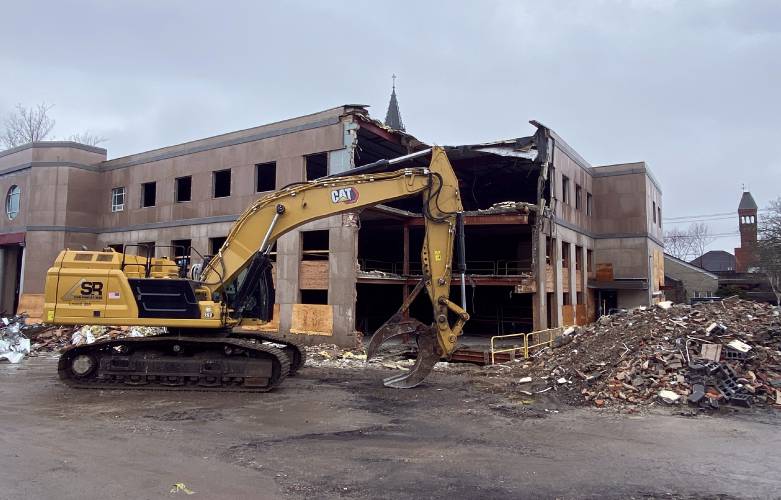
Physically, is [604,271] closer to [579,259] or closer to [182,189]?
[579,259]

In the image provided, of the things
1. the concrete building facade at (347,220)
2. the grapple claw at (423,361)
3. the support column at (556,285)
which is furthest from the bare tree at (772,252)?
the grapple claw at (423,361)

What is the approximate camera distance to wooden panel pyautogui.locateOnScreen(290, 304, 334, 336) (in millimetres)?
18594

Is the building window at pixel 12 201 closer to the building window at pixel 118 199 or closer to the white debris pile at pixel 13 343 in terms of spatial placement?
the building window at pixel 118 199

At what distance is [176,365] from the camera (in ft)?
36.4

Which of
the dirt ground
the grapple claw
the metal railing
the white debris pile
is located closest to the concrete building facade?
the metal railing

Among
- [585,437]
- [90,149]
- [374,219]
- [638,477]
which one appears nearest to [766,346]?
[585,437]

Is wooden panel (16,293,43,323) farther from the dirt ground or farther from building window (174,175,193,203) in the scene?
the dirt ground

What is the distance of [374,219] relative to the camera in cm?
2350

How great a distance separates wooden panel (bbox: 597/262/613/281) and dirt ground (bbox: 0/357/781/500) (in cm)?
2040

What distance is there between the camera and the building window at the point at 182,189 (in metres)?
23.6

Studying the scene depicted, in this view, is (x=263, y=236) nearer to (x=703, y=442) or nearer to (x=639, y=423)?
(x=639, y=423)

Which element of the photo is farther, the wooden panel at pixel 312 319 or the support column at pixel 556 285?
the support column at pixel 556 285

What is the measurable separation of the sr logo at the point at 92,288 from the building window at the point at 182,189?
1304cm

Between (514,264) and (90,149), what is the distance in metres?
22.2
